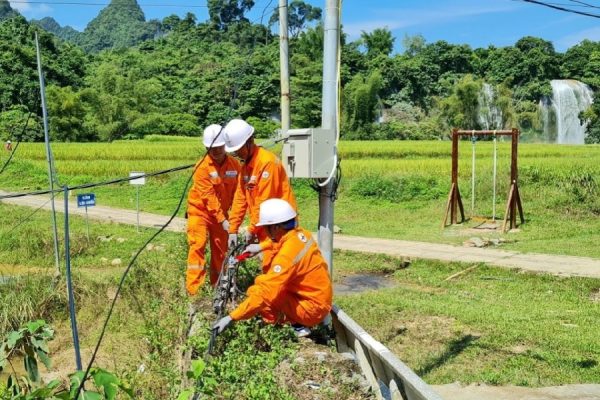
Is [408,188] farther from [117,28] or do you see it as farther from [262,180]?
[117,28]

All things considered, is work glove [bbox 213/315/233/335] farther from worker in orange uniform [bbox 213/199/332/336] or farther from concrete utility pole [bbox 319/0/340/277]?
concrete utility pole [bbox 319/0/340/277]

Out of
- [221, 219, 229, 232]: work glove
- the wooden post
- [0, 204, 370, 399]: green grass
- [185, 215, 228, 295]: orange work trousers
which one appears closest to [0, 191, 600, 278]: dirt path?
the wooden post

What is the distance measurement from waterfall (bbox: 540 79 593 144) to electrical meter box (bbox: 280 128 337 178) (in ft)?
159

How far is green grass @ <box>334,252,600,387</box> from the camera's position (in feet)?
18.8

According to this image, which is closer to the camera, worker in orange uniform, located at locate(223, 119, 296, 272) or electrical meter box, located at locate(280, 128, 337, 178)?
electrical meter box, located at locate(280, 128, 337, 178)

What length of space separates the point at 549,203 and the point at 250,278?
11239mm

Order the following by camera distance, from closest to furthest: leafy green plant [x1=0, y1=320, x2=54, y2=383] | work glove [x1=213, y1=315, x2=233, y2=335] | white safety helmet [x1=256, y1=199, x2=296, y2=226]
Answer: leafy green plant [x1=0, y1=320, x2=54, y2=383], work glove [x1=213, y1=315, x2=233, y2=335], white safety helmet [x1=256, y1=199, x2=296, y2=226]

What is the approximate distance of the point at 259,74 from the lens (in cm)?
4706

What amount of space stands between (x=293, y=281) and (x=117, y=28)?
601 feet

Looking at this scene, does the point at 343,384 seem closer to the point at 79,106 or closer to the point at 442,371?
the point at 442,371

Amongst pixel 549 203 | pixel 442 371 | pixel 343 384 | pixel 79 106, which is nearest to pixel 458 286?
pixel 442 371

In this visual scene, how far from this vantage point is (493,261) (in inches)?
423

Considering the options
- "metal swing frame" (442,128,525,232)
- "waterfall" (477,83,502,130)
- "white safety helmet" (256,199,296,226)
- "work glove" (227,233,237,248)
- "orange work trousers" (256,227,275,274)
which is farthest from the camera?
"waterfall" (477,83,502,130)

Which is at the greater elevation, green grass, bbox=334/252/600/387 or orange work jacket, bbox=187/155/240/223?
orange work jacket, bbox=187/155/240/223
